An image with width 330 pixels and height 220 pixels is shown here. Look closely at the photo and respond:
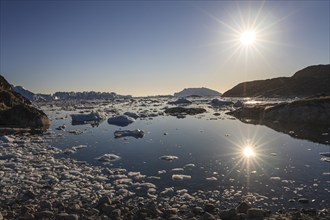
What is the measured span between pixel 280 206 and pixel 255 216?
60.5 inches

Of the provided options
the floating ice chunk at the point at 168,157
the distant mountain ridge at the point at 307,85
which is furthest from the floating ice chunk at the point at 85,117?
the distant mountain ridge at the point at 307,85

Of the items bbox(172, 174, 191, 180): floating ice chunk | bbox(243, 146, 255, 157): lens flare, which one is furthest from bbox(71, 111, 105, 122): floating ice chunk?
bbox(172, 174, 191, 180): floating ice chunk

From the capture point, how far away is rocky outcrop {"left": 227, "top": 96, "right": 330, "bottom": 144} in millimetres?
28622

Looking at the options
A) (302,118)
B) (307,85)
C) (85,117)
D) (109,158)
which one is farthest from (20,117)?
(307,85)

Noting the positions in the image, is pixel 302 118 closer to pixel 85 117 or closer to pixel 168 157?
pixel 168 157

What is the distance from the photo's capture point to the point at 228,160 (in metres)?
17.7

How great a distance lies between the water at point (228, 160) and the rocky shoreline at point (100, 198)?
101 cm

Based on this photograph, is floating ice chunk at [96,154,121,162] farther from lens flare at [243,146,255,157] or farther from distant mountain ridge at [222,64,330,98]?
distant mountain ridge at [222,64,330,98]

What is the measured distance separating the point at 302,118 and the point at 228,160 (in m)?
21.1

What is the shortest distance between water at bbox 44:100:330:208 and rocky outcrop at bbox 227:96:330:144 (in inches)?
113

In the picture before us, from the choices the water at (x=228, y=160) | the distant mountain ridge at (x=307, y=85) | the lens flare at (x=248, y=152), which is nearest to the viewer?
the water at (x=228, y=160)

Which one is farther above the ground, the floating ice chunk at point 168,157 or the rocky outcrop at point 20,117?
the rocky outcrop at point 20,117

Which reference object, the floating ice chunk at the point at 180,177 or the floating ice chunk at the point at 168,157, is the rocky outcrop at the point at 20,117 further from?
the floating ice chunk at the point at 180,177

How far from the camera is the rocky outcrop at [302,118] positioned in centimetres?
2862
